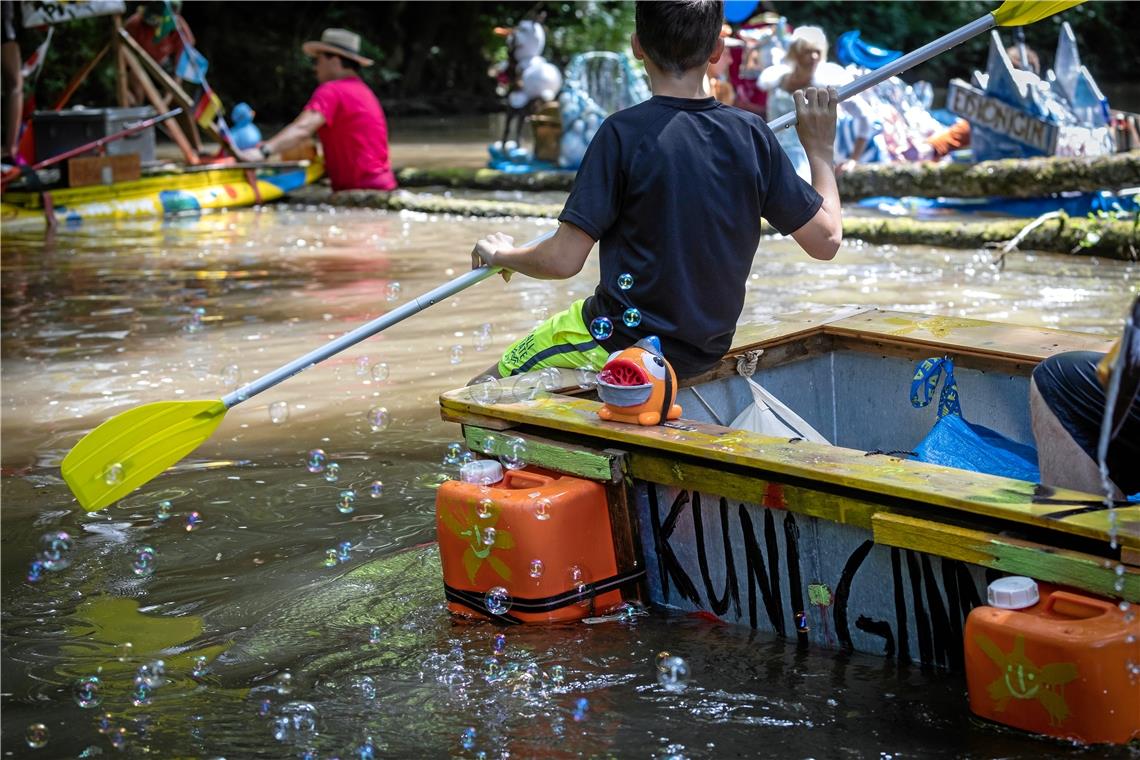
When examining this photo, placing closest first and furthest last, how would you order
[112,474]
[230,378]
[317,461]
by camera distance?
[112,474], [317,461], [230,378]

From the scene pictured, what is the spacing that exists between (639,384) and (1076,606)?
39.7 inches

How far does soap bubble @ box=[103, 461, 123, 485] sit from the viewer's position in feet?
11.7

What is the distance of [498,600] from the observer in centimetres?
307

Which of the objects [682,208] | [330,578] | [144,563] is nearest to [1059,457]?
[682,208]

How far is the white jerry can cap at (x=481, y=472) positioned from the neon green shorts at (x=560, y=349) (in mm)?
362

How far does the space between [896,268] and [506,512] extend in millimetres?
5367

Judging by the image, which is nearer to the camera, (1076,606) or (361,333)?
(1076,606)

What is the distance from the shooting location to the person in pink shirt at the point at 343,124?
10531 millimetres

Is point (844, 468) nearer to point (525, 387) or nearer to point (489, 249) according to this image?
point (525, 387)

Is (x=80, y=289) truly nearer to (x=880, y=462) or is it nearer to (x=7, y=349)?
(x=7, y=349)

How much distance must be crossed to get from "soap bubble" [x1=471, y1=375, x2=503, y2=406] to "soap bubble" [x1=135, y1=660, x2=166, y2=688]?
899 mm

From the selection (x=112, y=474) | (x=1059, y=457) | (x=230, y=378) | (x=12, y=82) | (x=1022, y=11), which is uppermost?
(x=12, y=82)

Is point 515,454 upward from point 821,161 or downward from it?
downward

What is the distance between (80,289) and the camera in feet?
25.6
